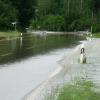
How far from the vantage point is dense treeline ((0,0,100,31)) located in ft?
352

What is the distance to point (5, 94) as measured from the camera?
13711 millimetres

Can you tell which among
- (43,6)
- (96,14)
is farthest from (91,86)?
(43,6)

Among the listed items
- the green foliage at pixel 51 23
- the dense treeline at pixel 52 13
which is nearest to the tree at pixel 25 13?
the dense treeline at pixel 52 13

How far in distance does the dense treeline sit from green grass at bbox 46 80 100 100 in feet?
268

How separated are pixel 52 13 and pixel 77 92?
6644 inches

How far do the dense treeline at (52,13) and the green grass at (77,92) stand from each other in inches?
3217

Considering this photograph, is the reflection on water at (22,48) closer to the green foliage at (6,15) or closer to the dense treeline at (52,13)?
the green foliage at (6,15)

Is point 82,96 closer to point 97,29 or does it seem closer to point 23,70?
point 23,70

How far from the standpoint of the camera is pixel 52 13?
7141 inches

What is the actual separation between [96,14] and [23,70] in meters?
127

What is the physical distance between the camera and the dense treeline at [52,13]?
107 m

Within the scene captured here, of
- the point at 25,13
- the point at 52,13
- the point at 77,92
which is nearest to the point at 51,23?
the point at 52,13

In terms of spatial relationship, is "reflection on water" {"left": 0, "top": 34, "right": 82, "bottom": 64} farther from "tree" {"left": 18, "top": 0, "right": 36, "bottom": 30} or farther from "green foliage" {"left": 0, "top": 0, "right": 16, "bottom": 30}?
"tree" {"left": 18, "top": 0, "right": 36, "bottom": 30}

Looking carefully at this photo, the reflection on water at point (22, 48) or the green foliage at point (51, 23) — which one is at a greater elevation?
the reflection on water at point (22, 48)
